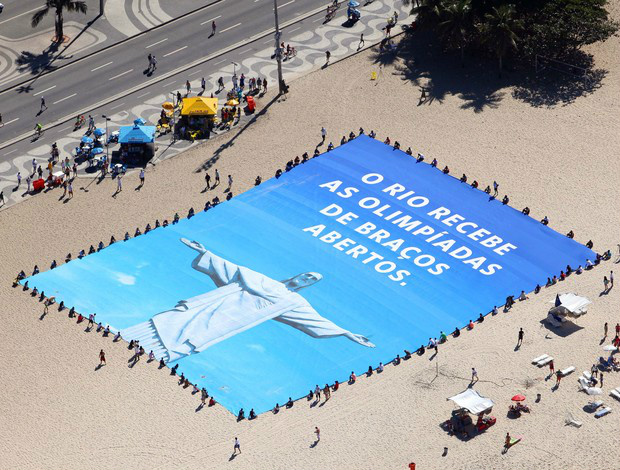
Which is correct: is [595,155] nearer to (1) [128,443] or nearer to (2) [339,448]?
Result: (2) [339,448]

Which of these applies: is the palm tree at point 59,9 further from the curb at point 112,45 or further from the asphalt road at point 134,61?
the asphalt road at point 134,61

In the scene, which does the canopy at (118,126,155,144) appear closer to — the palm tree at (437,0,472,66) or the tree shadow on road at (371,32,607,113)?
the tree shadow on road at (371,32,607,113)

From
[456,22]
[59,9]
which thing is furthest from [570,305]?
[59,9]

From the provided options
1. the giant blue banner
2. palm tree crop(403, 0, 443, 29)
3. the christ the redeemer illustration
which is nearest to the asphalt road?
palm tree crop(403, 0, 443, 29)

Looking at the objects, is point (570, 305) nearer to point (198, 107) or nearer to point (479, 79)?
point (479, 79)

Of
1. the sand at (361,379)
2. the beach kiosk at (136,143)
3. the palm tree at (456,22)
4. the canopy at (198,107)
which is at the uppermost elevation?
the palm tree at (456,22)

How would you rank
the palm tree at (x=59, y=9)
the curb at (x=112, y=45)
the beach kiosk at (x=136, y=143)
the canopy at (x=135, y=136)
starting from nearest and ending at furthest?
the canopy at (x=135, y=136), the beach kiosk at (x=136, y=143), the curb at (x=112, y=45), the palm tree at (x=59, y=9)

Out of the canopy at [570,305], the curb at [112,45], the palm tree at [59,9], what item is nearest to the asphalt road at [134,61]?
the curb at [112,45]
